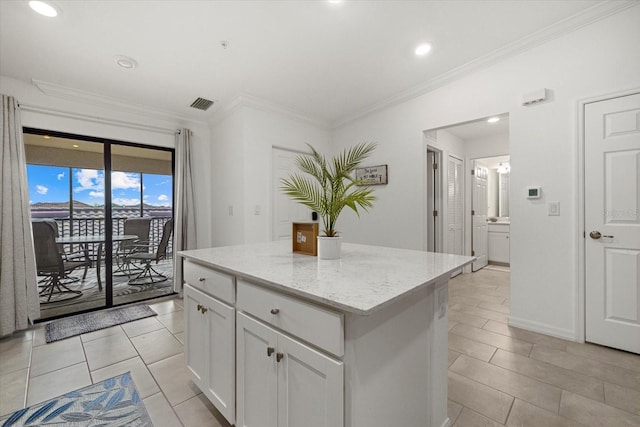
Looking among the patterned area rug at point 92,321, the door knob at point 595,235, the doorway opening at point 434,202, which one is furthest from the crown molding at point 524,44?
the patterned area rug at point 92,321

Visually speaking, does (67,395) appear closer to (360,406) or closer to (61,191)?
(360,406)

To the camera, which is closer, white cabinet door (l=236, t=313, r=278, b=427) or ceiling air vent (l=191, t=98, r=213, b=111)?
white cabinet door (l=236, t=313, r=278, b=427)

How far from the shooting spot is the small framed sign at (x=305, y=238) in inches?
66.1

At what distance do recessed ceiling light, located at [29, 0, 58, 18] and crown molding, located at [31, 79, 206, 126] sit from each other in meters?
1.34

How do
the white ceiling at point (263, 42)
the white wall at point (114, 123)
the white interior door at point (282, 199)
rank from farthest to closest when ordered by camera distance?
the white interior door at point (282, 199) < the white wall at point (114, 123) < the white ceiling at point (263, 42)

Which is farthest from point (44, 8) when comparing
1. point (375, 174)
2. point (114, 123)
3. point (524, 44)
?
point (524, 44)

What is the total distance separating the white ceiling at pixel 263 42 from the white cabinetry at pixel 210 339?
1.93 meters

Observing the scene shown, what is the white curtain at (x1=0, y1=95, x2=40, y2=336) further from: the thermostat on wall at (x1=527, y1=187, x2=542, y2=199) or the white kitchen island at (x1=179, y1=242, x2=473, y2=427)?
the thermostat on wall at (x1=527, y1=187, x2=542, y2=199)

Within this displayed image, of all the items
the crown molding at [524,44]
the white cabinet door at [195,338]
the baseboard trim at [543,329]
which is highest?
the crown molding at [524,44]

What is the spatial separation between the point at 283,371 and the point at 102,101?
12.7ft

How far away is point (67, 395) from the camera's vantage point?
1.72 meters

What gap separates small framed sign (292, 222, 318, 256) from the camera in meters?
1.68

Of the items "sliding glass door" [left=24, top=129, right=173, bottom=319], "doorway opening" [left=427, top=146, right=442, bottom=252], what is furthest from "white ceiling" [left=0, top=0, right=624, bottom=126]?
"doorway opening" [left=427, top=146, right=442, bottom=252]

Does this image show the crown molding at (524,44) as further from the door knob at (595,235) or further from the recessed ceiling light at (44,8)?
the recessed ceiling light at (44,8)
